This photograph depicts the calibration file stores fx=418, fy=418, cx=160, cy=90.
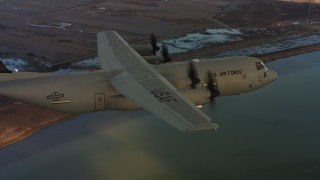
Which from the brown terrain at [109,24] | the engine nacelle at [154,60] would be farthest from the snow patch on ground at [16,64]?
the engine nacelle at [154,60]

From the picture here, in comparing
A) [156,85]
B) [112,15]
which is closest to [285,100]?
[156,85]

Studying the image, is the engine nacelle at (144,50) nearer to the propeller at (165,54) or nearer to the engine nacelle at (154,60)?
the engine nacelle at (154,60)

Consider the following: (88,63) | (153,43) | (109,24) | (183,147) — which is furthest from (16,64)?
(183,147)

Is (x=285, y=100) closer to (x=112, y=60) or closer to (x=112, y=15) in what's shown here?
(x=112, y=60)

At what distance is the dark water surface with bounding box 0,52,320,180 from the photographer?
149 ft

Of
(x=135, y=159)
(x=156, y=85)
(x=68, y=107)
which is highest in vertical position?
(x=156, y=85)

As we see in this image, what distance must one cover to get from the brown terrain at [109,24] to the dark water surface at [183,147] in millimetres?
5375

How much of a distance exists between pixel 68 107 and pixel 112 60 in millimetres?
9212

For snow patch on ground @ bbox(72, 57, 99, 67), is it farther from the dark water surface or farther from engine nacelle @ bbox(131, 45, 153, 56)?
engine nacelle @ bbox(131, 45, 153, 56)

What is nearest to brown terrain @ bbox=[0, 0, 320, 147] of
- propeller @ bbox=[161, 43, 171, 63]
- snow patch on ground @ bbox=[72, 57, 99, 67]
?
snow patch on ground @ bbox=[72, 57, 99, 67]

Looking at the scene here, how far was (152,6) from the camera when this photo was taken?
142125 millimetres

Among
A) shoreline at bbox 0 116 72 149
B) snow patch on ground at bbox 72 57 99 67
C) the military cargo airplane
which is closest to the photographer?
the military cargo airplane

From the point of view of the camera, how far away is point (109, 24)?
114812 millimetres

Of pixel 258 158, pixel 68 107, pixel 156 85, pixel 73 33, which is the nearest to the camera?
pixel 156 85
